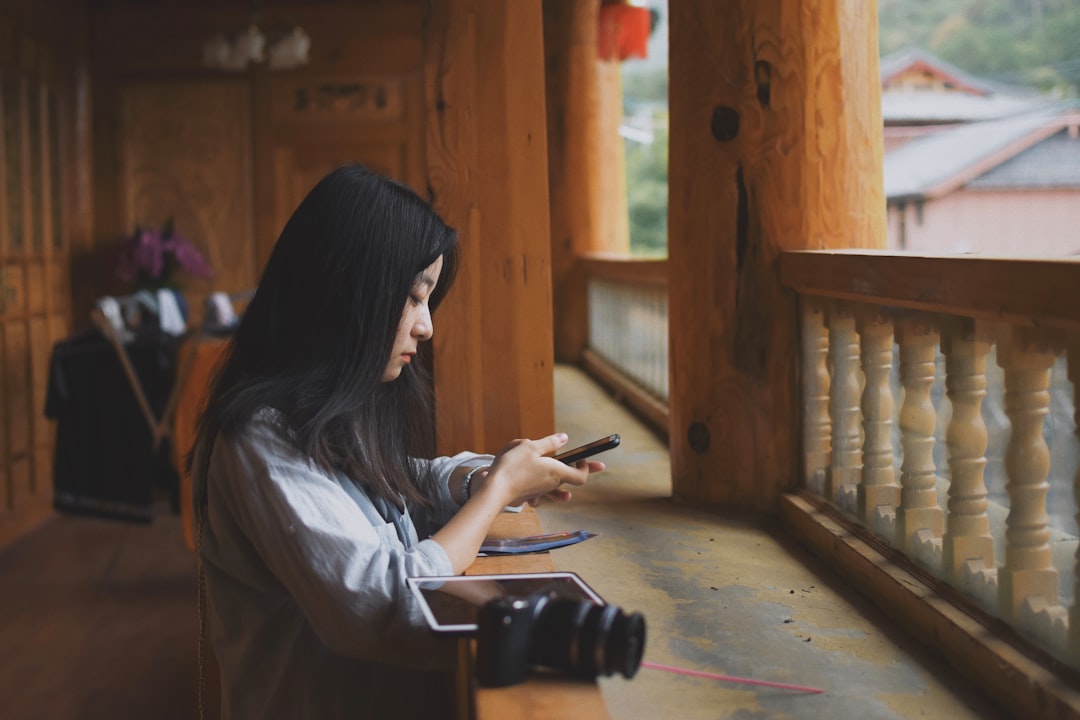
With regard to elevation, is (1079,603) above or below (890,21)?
below

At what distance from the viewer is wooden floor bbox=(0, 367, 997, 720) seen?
1.46m

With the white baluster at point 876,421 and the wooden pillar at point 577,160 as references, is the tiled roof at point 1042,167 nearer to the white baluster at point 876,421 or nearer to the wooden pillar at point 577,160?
the wooden pillar at point 577,160

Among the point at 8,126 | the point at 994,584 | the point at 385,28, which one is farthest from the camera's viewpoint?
the point at 385,28

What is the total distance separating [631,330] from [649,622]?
2.80m

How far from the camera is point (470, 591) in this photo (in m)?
1.31

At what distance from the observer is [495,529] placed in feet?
6.46

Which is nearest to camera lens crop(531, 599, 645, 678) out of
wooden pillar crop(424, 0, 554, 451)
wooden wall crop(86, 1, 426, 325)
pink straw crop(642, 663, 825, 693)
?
pink straw crop(642, 663, 825, 693)

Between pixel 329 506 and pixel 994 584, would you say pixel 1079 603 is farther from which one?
pixel 329 506

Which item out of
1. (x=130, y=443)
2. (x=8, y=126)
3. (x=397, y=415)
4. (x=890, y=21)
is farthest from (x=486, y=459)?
(x=890, y=21)

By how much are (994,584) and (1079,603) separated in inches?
9.4

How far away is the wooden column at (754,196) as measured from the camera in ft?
7.66

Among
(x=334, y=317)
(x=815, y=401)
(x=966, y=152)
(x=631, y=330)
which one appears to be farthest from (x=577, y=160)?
(x=966, y=152)

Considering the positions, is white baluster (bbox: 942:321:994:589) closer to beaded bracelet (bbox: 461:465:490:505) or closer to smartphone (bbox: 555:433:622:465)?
smartphone (bbox: 555:433:622:465)

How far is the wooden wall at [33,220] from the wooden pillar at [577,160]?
2.71m
